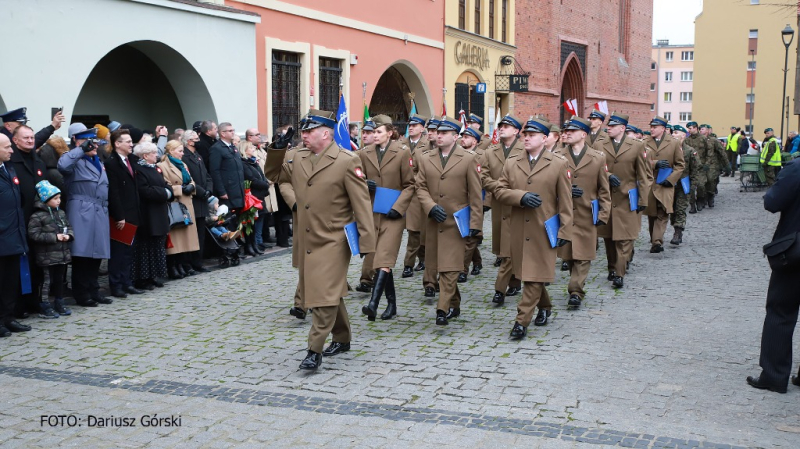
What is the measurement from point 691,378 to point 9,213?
6.12m

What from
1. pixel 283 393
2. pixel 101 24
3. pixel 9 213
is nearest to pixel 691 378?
pixel 283 393

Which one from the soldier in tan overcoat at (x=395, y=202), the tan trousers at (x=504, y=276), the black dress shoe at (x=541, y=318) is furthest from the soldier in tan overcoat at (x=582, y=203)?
the soldier in tan overcoat at (x=395, y=202)

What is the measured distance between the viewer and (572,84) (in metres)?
37.9

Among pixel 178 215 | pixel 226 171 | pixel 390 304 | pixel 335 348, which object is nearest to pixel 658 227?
pixel 390 304

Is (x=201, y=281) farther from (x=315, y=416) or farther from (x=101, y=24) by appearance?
(x=315, y=416)

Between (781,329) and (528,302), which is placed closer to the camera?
(781,329)

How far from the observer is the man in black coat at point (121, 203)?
9688mm

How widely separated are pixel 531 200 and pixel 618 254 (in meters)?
3.44

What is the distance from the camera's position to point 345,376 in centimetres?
650

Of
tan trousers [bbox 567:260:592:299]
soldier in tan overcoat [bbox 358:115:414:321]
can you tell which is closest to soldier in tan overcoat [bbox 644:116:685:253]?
tan trousers [bbox 567:260:592:299]

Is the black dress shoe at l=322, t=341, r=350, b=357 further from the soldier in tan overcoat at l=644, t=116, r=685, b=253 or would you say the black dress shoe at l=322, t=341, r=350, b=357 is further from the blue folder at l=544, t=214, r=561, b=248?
the soldier in tan overcoat at l=644, t=116, r=685, b=253

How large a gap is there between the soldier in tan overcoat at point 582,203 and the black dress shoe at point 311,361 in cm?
343

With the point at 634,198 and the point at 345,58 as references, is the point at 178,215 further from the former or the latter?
the point at 345,58

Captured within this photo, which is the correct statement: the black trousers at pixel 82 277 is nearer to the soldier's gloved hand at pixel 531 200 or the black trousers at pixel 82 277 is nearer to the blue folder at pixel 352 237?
the blue folder at pixel 352 237
